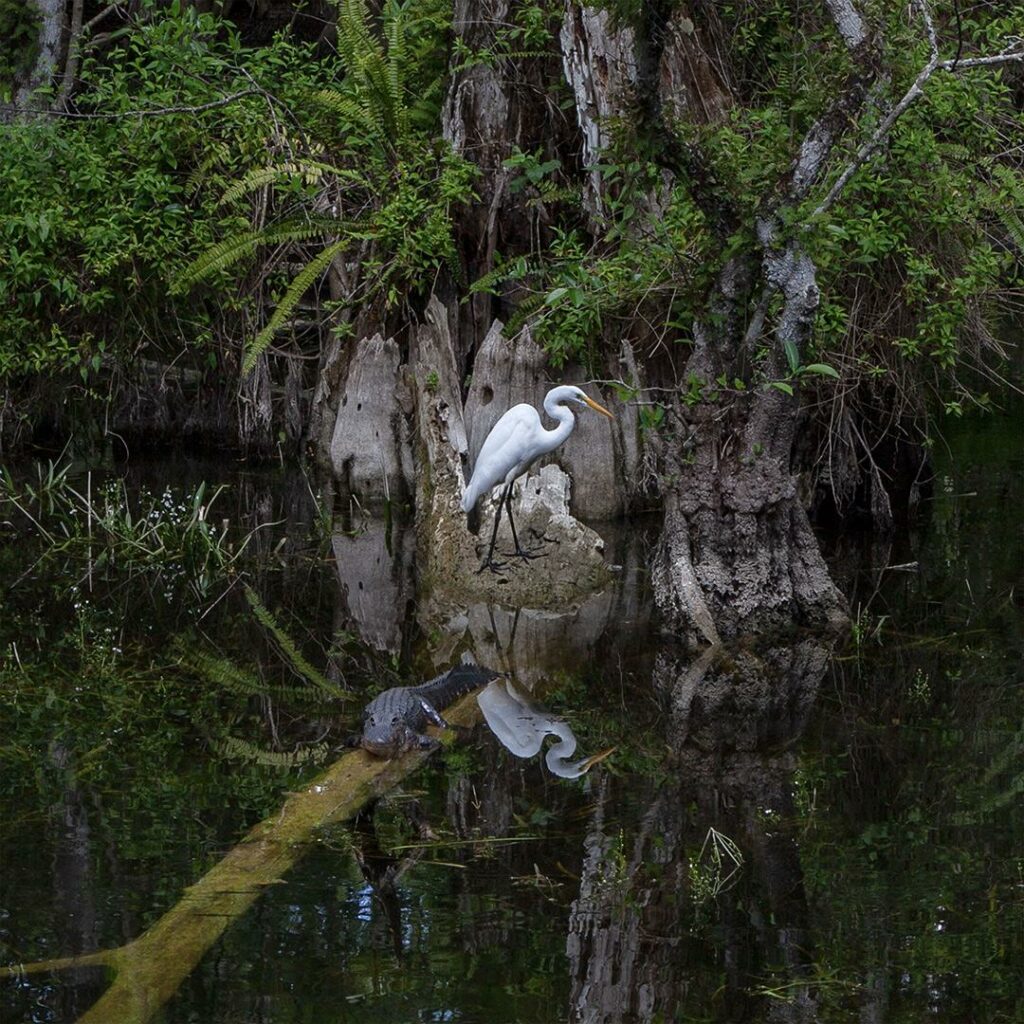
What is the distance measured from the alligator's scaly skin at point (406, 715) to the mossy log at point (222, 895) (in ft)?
0.15

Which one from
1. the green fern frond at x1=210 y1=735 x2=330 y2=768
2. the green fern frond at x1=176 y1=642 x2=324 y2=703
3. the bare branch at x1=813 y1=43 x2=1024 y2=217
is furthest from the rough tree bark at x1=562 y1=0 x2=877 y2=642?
the green fern frond at x1=210 y1=735 x2=330 y2=768

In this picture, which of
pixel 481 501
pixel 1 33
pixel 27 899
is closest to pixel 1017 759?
pixel 27 899

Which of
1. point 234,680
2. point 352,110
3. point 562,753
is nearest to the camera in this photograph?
point 562,753

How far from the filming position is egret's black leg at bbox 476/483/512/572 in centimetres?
825

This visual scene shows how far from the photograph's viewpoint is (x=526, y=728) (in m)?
5.91

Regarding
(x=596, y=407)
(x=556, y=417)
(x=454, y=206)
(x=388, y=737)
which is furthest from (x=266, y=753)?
(x=454, y=206)

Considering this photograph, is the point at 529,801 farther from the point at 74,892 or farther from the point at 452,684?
the point at 74,892

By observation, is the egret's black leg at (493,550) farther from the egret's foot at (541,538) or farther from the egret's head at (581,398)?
the egret's head at (581,398)

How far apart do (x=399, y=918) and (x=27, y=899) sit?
3.31ft

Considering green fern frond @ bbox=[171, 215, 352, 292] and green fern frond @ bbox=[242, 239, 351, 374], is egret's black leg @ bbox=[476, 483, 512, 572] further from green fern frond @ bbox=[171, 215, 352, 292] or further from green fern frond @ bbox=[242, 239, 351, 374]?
green fern frond @ bbox=[171, 215, 352, 292]

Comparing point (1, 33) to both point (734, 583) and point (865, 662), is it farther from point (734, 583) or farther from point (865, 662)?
point (865, 662)

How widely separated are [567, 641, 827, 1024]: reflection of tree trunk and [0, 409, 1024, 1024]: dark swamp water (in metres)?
0.01

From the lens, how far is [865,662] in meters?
6.69

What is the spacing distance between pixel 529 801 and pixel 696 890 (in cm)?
88
